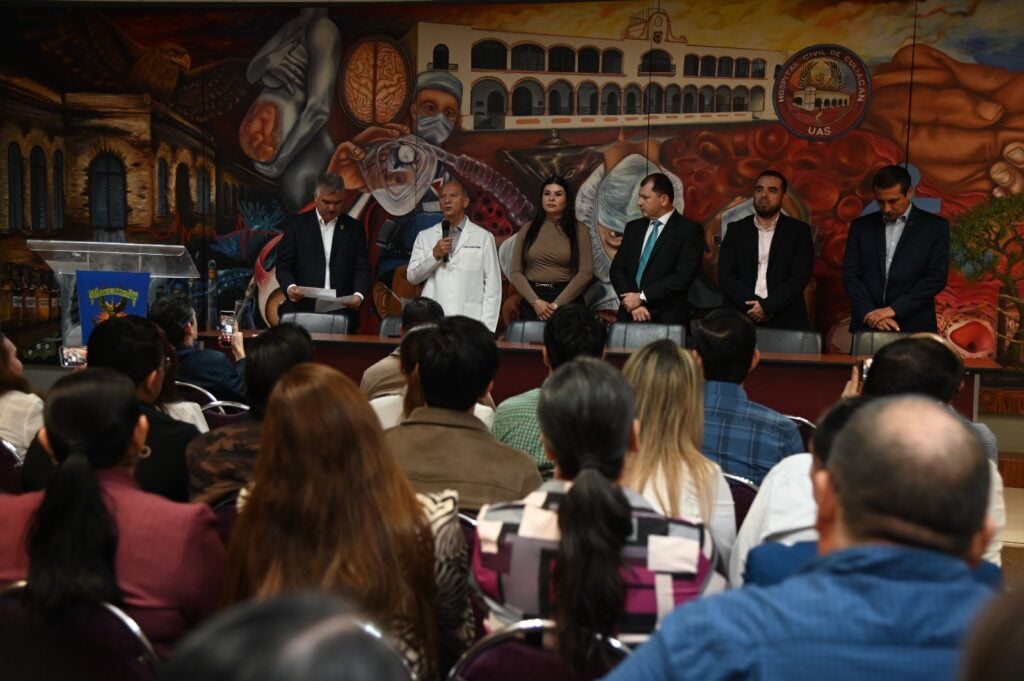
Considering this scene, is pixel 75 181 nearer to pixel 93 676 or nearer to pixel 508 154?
pixel 508 154

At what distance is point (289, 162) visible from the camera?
8445 mm

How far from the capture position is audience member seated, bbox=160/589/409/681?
0.62 metres

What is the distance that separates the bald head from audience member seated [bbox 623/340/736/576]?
104 cm

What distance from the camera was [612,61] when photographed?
7.84 meters

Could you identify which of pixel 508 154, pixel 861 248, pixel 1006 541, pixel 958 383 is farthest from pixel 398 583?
pixel 508 154

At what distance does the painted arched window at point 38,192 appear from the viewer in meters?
8.59

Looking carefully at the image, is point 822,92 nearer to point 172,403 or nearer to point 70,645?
point 172,403

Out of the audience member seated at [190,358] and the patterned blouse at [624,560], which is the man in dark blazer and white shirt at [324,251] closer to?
the audience member seated at [190,358]

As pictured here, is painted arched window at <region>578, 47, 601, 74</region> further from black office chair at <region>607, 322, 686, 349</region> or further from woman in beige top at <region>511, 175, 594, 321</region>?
black office chair at <region>607, 322, 686, 349</region>

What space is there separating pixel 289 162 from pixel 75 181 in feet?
6.00

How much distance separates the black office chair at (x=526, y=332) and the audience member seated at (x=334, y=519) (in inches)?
162

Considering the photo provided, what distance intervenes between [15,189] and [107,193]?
0.74 metres

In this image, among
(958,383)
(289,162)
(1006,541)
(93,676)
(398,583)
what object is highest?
(289,162)

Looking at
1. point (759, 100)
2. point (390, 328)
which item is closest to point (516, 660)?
point (390, 328)
